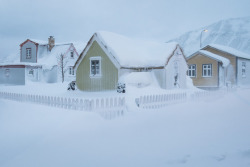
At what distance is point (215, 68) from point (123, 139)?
23.5m

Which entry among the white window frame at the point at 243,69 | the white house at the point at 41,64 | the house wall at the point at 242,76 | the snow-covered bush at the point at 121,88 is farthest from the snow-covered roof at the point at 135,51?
the white house at the point at 41,64

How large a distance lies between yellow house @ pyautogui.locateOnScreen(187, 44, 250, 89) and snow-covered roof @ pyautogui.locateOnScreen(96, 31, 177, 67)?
28.2 feet

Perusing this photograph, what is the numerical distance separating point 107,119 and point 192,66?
74.0 ft

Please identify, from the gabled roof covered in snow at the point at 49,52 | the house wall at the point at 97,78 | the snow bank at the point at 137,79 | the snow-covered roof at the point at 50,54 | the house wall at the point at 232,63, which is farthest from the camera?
the gabled roof covered in snow at the point at 49,52

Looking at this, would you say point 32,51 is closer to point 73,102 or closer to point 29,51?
point 29,51

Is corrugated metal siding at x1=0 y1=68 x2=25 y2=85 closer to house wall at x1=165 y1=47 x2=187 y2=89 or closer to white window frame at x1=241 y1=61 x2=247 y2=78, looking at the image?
house wall at x1=165 y1=47 x2=187 y2=89

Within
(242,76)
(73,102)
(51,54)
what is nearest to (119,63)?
(73,102)

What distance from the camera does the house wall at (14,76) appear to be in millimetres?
Result: 33812

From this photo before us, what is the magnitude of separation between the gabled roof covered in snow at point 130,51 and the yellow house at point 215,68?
28.3 feet

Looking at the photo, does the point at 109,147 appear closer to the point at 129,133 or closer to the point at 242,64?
the point at 129,133

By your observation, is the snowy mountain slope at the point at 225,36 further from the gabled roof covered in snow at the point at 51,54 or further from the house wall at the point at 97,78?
the house wall at the point at 97,78

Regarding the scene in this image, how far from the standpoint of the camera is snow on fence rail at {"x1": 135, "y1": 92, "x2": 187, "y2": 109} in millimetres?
10547

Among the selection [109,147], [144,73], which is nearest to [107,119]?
[109,147]

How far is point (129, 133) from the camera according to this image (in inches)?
287
